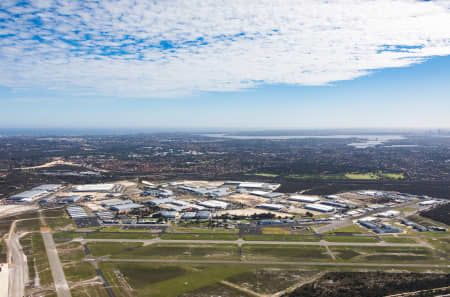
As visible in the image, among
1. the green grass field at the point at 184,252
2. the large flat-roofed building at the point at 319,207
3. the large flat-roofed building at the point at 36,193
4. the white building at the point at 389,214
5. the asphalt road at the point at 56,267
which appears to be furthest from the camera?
the large flat-roofed building at the point at 36,193

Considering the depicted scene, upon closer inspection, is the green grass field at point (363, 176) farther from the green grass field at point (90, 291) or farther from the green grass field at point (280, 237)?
the green grass field at point (90, 291)

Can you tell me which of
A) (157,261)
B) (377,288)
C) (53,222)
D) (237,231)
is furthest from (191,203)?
(377,288)

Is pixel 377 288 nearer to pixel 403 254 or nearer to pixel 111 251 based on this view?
pixel 403 254

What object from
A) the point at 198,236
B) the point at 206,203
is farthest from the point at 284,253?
the point at 206,203

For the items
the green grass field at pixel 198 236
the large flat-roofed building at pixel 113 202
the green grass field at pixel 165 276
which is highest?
the large flat-roofed building at pixel 113 202

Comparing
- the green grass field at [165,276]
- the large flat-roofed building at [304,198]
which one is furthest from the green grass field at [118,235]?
the large flat-roofed building at [304,198]

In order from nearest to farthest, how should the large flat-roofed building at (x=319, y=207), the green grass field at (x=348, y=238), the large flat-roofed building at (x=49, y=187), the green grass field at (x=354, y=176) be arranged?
the green grass field at (x=348, y=238) → the large flat-roofed building at (x=319, y=207) → the large flat-roofed building at (x=49, y=187) → the green grass field at (x=354, y=176)

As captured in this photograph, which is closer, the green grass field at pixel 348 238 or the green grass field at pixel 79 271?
the green grass field at pixel 79 271

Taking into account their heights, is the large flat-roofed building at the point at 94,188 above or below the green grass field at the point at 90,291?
above
